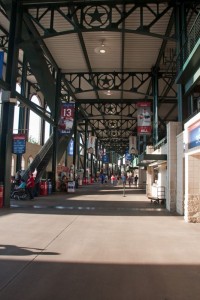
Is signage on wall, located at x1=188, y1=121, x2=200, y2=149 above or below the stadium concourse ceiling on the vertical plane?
below

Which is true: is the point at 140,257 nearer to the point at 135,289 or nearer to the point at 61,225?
the point at 135,289

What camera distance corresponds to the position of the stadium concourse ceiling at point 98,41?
57.9 feet

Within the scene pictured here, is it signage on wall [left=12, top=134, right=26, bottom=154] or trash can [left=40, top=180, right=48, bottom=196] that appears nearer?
signage on wall [left=12, top=134, right=26, bottom=154]

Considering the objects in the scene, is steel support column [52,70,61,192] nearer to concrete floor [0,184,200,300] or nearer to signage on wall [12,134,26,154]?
signage on wall [12,134,26,154]

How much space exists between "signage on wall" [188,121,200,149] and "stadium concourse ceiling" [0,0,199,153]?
647cm

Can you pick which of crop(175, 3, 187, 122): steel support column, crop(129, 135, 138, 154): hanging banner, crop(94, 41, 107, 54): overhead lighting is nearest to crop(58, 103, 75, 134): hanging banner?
crop(94, 41, 107, 54): overhead lighting

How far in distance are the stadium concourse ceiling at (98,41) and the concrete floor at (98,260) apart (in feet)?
35.4

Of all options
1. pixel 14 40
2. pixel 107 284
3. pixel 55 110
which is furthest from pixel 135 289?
pixel 55 110

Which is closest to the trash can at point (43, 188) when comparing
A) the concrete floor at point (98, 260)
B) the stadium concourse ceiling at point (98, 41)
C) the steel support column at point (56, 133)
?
the steel support column at point (56, 133)

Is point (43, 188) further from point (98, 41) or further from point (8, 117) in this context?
point (98, 41)

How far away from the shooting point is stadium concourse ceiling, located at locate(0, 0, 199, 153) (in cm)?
1764

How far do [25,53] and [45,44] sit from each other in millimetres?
2119

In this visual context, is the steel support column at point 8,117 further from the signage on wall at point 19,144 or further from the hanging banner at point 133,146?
the hanging banner at point 133,146

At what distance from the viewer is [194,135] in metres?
12.4
